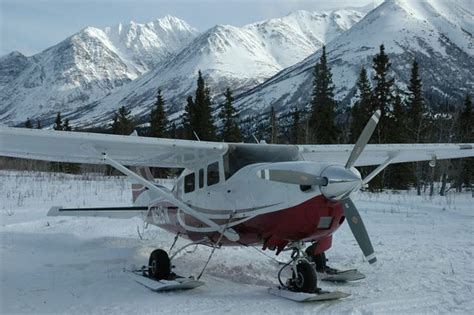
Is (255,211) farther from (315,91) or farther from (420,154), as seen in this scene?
(315,91)

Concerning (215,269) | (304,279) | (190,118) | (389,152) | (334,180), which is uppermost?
(190,118)

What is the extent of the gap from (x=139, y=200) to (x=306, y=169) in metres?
5.87

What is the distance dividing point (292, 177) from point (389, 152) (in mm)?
4716

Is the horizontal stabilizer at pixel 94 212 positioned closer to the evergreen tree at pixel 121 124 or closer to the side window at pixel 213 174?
the side window at pixel 213 174

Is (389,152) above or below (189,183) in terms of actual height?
above

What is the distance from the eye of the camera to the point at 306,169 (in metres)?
6.64

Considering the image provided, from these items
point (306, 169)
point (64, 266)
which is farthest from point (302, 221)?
point (64, 266)

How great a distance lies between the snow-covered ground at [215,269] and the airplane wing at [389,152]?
6.16ft

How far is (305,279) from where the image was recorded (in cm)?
717

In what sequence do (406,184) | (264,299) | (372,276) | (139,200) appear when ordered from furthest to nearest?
(406,184) < (139,200) < (372,276) < (264,299)

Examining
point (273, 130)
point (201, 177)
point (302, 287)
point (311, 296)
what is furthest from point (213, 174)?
point (273, 130)

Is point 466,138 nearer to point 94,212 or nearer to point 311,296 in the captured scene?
point 94,212

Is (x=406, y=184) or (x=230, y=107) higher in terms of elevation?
(x=230, y=107)

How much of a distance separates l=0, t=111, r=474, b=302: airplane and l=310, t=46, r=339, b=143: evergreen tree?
3132 centimetres
